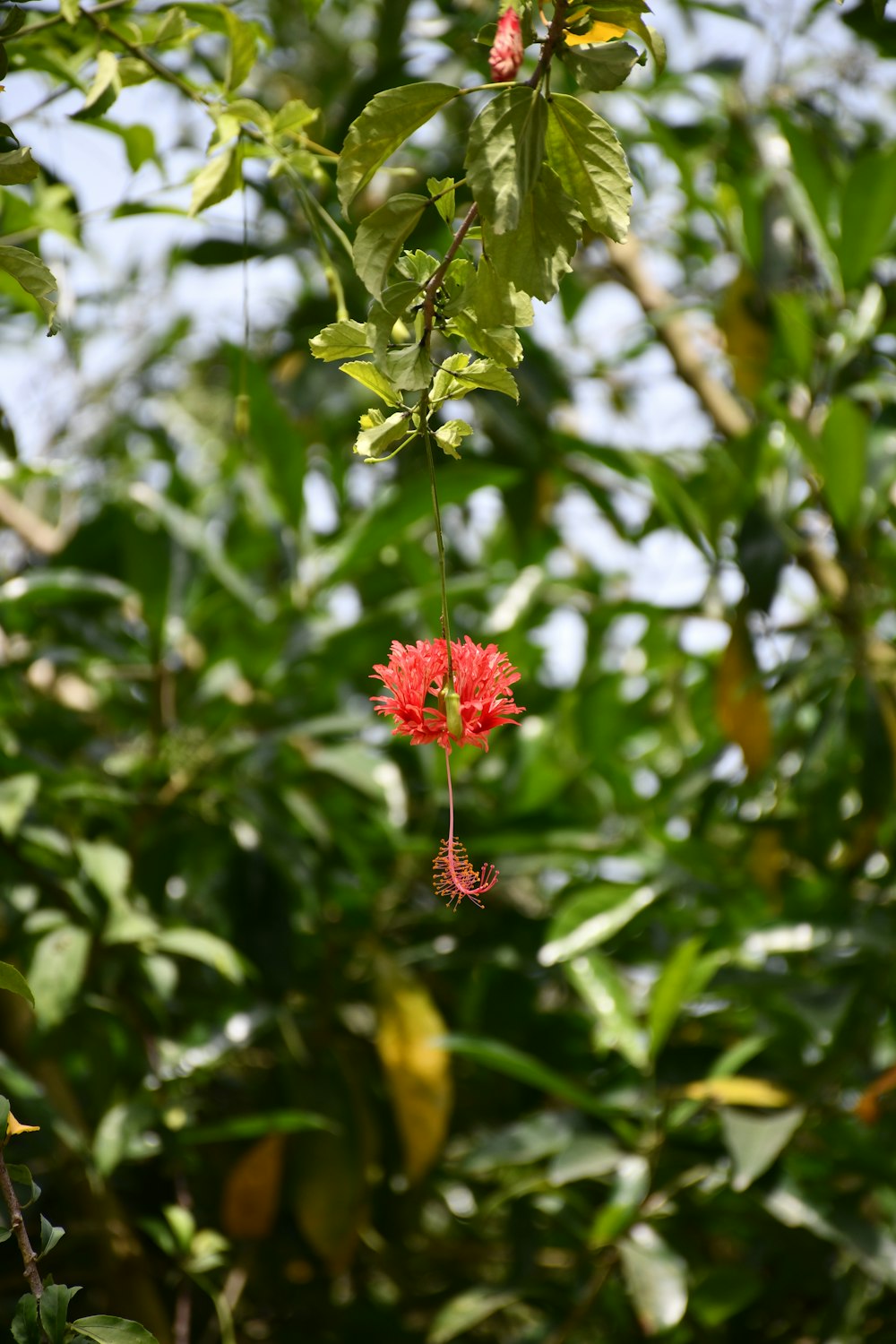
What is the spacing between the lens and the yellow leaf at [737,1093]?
1171mm

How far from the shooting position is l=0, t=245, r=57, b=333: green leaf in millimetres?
556

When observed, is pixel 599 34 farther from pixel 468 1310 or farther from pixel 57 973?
pixel 468 1310

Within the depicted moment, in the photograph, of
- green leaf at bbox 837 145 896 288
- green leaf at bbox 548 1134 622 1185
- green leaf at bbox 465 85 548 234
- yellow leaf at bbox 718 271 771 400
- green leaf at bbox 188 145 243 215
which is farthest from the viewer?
yellow leaf at bbox 718 271 771 400

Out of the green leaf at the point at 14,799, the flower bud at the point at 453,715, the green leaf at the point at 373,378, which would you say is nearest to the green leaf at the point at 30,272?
the green leaf at the point at 373,378

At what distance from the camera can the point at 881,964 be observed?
4.06 feet

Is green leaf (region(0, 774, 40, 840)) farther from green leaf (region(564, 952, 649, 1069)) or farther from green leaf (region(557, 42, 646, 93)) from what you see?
green leaf (region(557, 42, 646, 93))

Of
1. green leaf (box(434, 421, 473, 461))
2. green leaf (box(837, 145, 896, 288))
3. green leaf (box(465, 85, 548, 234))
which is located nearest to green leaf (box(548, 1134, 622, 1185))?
green leaf (box(434, 421, 473, 461))

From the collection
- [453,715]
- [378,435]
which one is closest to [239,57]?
[378,435]

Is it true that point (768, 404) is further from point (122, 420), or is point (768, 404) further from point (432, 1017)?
point (122, 420)

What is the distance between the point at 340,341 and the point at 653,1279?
0.89 metres

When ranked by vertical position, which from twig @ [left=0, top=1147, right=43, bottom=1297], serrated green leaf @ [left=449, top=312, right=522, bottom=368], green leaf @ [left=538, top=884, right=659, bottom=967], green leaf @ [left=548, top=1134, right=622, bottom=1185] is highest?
serrated green leaf @ [left=449, top=312, right=522, bottom=368]

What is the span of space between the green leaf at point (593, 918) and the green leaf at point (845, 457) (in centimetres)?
45

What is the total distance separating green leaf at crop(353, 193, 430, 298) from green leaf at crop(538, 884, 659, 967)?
0.81 metres

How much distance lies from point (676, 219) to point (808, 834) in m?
1.10
